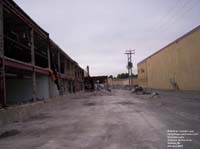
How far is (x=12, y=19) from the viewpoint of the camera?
17.0m

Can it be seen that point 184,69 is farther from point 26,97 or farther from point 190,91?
point 26,97

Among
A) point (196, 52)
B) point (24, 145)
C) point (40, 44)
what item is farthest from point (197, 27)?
point (24, 145)

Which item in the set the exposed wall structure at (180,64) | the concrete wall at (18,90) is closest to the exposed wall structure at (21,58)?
the concrete wall at (18,90)

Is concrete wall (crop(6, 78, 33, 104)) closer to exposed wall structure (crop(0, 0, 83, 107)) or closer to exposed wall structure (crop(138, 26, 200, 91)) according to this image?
exposed wall structure (crop(0, 0, 83, 107))

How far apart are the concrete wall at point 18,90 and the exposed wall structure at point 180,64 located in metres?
16.8

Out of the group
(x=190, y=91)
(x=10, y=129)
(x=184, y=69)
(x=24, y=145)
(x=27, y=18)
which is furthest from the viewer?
(x=184, y=69)

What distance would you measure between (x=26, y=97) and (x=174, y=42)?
19813mm

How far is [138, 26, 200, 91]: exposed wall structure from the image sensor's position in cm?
2586

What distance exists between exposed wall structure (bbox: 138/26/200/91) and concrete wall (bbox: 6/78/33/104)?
16.8m

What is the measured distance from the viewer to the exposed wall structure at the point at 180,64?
84.8ft

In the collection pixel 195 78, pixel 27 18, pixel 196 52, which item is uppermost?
pixel 27 18

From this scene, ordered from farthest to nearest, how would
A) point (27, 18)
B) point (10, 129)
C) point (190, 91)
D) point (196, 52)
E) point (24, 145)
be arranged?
point (190, 91) < point (196, 52) < point (27, 18) < point (10, 129) < point (24, 145)

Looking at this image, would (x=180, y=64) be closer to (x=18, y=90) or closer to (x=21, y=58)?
(x=21, y=58)

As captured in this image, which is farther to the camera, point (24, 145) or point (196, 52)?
point (196, 52)
